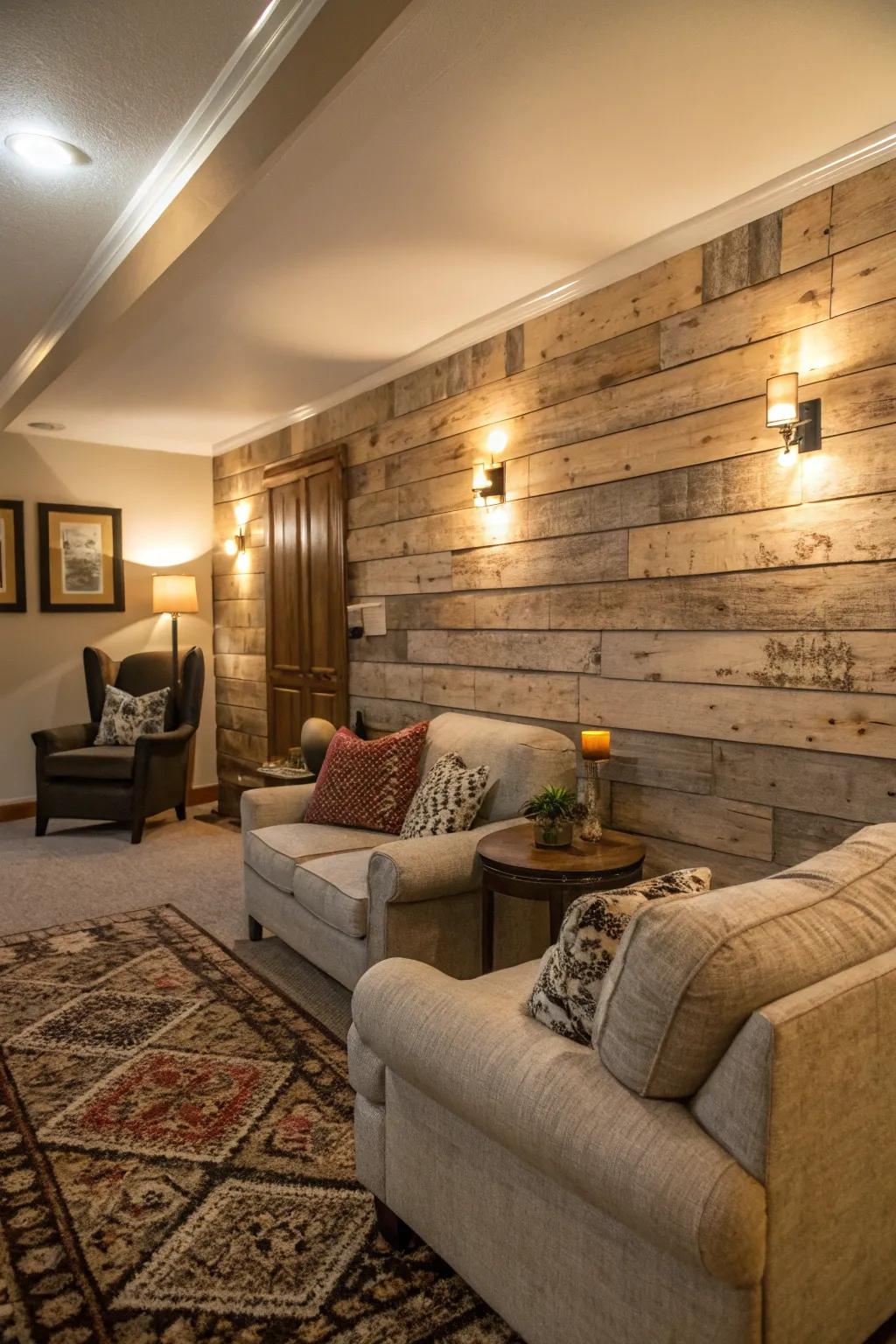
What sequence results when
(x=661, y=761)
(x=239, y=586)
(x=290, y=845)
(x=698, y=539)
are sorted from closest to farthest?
(x=698, y=539)
(x=661, y=761)
(x=290, y=845)
(x=239, y=586)

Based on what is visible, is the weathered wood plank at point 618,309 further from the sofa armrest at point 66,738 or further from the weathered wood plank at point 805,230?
the sofa armrest at point 66,738

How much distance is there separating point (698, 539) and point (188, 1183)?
2.29 metres

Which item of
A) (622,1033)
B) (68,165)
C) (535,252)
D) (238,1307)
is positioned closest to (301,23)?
(68,165)

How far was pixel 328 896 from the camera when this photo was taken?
295 cm

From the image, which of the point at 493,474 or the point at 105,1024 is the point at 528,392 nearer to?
the point at 493,474

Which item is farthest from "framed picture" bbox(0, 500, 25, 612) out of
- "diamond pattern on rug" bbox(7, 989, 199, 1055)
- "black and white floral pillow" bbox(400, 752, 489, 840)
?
"black and white floral pillow" bbox(400, 752, 489, 840)

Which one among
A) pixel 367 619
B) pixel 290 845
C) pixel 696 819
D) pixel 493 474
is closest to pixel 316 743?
pixel 367 619

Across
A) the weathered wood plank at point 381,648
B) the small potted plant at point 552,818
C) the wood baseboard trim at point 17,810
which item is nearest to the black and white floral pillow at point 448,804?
the small potted plant at point 552,818

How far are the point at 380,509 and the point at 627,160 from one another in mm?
2294

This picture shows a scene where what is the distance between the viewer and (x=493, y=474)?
3738 mm

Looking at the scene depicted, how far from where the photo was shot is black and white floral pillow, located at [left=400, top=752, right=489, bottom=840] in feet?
10.1

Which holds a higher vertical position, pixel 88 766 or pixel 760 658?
pixel 760 658

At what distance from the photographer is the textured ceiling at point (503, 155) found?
1.98 meters

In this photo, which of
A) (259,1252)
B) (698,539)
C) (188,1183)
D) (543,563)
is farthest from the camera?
(543,563)
